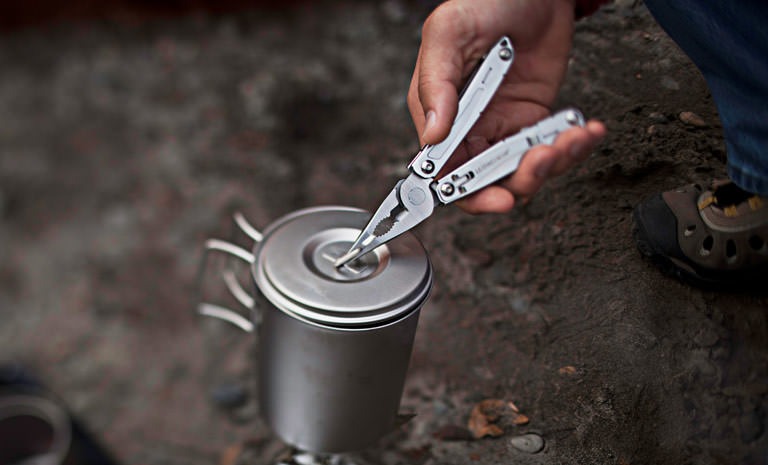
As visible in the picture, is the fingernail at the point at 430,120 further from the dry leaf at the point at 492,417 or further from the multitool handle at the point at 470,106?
the dry leaf at the point at 492,417

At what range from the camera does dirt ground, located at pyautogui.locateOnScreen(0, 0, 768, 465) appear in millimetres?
426

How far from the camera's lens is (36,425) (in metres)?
0.90

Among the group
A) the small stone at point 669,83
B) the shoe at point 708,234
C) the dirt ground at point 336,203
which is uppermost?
the small stone at point 669,83

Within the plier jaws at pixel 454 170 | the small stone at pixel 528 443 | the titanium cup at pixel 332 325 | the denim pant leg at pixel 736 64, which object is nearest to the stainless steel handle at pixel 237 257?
the titanium cup at pixel 332 325

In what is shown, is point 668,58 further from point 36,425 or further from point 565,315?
point 36,425

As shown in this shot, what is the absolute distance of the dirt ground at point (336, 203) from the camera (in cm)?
43

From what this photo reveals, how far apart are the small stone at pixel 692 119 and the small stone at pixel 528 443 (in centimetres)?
23

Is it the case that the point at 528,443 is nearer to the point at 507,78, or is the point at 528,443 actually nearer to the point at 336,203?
the point at 507,78

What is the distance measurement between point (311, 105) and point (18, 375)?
551 mm

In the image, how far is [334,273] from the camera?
1.62 ft

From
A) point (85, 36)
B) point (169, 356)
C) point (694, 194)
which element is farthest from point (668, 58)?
point (85, 36)

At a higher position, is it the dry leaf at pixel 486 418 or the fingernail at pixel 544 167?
the fingernail at pixel 544 167

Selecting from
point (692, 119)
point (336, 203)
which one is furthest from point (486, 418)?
point (336, 203)

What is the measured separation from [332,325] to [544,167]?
0.17 m
